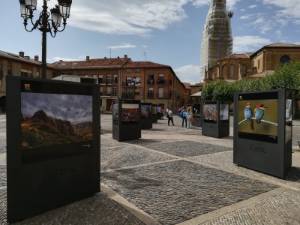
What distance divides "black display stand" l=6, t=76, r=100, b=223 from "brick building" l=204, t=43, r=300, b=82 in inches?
2113

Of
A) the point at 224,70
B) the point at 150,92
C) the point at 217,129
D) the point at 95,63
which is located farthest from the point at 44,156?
the point at 224,70

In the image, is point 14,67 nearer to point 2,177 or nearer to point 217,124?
point 217,124

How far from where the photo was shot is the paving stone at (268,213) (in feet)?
17.8

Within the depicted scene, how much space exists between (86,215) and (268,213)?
10.4 ft

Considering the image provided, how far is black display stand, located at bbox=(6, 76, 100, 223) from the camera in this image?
5.20 m

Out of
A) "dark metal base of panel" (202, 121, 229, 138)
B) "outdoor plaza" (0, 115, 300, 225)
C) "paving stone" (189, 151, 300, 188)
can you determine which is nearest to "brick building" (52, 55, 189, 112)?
"dark metal base of panel" (202, 121, 229, 138)

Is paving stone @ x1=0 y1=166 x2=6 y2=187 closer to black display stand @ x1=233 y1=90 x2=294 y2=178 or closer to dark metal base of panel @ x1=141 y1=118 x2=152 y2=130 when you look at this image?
black display stand @ x1=233 y1=90 x2=294 y2=178

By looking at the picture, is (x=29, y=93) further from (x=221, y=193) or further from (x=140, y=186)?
(x=221, y=193)

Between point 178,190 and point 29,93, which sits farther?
point 178,190

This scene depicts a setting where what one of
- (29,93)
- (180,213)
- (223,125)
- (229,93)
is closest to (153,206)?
(180,213)

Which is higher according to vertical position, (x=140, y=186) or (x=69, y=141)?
(x=69, y=141)

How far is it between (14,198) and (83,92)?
7.55 feet

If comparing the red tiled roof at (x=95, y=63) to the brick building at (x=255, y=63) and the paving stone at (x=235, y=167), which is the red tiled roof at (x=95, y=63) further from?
the paving stone at (x=235, y=167)

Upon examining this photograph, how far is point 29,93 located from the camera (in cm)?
538
